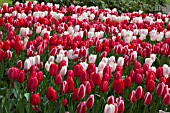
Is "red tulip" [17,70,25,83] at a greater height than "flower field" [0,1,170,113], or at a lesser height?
greater

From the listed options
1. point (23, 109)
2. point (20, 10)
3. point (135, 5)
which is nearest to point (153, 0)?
point (135, 5)

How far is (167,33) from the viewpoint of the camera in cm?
581

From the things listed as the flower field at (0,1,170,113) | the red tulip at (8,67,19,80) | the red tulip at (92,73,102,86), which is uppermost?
the red tulip at (8,67,19,80)

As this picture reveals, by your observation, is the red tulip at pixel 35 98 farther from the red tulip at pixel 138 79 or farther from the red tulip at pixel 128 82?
the red tulip at pixel 138 79

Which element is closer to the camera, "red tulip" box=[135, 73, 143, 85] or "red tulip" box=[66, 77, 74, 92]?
"red tulip" box=[66, 77, 74, 92]

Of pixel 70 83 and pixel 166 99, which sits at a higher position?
pixel 70 83

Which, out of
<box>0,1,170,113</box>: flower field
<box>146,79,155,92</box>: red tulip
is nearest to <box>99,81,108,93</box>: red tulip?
<box>0,1,170,113</box>: flower field

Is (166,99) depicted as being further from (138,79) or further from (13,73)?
(13,73)

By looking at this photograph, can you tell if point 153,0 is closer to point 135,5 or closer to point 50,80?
point 135,5

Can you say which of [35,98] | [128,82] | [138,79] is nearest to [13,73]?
[35,98]

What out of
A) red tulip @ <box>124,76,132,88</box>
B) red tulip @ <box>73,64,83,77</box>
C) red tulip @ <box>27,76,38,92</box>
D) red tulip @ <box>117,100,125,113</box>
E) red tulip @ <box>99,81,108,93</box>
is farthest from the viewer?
red tulip @ <box>73,64,83,77</box>

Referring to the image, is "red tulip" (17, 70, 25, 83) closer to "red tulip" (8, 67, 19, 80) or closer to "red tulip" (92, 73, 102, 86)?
"red tulip" (8, 67, 19, 80)

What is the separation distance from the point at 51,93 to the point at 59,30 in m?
2.80

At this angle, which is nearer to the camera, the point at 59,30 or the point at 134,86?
the point at 134,86
